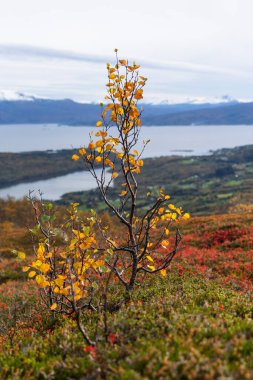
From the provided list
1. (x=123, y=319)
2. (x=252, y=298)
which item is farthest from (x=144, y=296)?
(x=123, y=319)

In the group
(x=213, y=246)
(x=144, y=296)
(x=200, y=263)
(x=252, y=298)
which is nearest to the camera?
(x=252, y=298)

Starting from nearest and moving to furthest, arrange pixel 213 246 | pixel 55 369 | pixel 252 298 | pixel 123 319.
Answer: pixel 55 369, pixel 123 319, pixel 252 298, pixel 213 246

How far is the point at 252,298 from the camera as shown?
9914mm

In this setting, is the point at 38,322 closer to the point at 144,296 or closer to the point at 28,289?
the point at 144,296

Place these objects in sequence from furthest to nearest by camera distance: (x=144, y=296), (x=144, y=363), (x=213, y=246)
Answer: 1. (x=213, y=246)
2. (x=144, y=296)
3. (x=144, y=363)

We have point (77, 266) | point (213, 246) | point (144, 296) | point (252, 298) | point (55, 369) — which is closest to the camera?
point (55, 369)

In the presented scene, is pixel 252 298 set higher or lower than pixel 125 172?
lower

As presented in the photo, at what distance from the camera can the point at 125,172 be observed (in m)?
10.2

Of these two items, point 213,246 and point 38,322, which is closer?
point 38,322

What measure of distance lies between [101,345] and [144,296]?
459 centimetres

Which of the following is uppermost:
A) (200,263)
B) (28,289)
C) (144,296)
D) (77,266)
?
(77,266)

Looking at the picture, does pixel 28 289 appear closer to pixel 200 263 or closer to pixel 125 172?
pixel 200 263

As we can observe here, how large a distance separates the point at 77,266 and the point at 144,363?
10.9 feet

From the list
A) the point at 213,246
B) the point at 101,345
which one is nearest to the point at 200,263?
the point at 213,246
